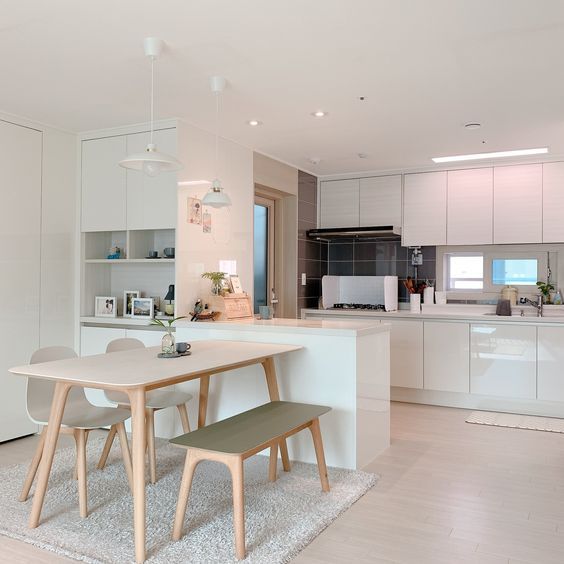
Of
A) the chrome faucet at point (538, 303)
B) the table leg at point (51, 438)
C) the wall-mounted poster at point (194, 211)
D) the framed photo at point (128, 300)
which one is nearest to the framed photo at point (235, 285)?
the wall-mounted poster at point (194, 211)

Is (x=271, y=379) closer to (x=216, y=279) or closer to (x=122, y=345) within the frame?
(x=122, y=345)

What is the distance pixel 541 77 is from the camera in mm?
3432

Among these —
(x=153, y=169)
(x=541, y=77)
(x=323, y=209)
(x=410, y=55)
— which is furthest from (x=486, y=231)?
(x=153, y=169)

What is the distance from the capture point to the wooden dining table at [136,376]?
8.08ft

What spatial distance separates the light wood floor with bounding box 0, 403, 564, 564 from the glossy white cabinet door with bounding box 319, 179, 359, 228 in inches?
102

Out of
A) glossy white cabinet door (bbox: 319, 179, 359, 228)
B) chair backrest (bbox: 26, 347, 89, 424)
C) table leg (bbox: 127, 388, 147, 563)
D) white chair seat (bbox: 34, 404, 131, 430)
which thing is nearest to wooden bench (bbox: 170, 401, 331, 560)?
table leg (bbox: 127, 388, 147, 563)

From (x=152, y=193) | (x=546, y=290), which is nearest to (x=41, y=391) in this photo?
(x=152, y=193)

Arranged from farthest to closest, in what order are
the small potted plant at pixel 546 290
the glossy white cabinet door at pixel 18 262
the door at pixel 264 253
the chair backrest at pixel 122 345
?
1. the door at pixel 264 253
2. the small potted plant at pixel 546 290
3. the glossy white cabinet door at pixel 18 262
4. the chair backrest at pixel 122 345

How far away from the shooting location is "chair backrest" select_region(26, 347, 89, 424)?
3.10m

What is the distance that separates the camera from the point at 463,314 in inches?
221

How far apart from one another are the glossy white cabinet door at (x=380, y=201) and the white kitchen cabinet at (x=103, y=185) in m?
2.69

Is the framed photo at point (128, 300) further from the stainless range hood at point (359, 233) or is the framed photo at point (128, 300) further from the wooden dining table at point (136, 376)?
the stainless range hood at point (359, 233)

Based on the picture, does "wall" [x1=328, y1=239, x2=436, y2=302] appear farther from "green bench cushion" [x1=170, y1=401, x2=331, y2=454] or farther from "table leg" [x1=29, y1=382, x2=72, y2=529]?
"table leg" [x1=29, y1=382, x2=72, y2=529]

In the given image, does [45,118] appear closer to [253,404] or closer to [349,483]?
[253,404]
